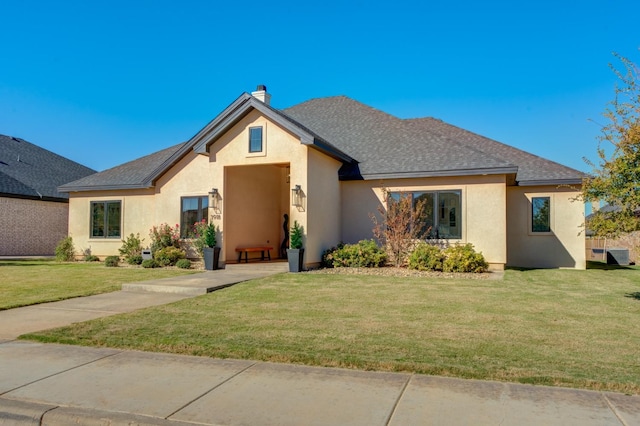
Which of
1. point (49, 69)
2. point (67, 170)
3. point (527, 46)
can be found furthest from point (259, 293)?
point (67, 170)

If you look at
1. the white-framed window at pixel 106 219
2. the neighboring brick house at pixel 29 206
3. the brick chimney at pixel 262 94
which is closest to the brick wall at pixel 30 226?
the neighboring brick house at pixel 29 206

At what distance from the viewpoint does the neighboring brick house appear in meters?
24.4

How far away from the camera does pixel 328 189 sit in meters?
17.0

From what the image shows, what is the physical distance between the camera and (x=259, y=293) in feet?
35.2

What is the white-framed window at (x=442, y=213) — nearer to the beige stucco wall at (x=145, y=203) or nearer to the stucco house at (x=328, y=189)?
the stucco house at (x=328, y=189)

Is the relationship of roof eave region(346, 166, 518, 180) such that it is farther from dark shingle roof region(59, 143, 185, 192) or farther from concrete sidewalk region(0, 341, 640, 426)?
concrete sidewalk region(0, 341, 640, 426)

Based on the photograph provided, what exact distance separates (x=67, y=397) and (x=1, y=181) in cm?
2536

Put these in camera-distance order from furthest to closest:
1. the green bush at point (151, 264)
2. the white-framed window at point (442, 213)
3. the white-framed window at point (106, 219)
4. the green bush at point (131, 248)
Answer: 1. the white-framed window at point (106, 219)
2. the green bush at point (131, 248)
3. the green bush at point (151, 264)
4. the white-framed window at point (442, 213)

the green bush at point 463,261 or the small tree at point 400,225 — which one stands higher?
the small tree at point 400,225

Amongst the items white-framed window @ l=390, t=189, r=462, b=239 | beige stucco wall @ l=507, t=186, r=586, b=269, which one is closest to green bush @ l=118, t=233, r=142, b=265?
→ white-framed window @ l=390, t=189, r=462, b=239

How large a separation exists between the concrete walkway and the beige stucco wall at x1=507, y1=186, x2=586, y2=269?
1438 cm

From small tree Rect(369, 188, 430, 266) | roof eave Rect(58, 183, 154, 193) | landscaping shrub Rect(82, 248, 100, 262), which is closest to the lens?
small tree Rect(369, 188, 430, 266)

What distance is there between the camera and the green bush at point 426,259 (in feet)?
48.3

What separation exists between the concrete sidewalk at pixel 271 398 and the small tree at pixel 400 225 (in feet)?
36.2
